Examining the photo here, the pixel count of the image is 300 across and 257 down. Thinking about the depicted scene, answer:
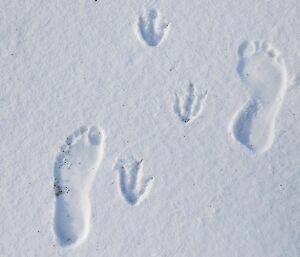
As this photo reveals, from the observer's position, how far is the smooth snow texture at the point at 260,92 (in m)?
1.90

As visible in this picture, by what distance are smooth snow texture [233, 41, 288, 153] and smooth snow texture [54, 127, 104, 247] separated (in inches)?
20.4

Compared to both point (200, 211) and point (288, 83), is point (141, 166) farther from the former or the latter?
point (288, 83)

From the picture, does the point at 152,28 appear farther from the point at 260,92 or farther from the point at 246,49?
the point at 260,92

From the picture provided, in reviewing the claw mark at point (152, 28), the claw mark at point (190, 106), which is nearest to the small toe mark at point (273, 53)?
the claw mark at point (190, 106)

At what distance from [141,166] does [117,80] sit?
0.33 meters

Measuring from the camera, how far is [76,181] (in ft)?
6.20

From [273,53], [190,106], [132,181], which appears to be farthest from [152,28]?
[132,181]

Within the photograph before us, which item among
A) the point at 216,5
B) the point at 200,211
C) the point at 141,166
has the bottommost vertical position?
the point at 200,211

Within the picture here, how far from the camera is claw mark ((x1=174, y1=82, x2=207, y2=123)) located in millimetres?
1921

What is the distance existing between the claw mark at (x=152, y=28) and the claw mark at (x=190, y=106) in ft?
0.73

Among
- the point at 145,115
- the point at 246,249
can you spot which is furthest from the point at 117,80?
the point at 246,249

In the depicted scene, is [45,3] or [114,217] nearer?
[114,217]

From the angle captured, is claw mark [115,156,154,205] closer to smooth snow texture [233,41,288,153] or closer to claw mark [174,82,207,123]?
claw mark [174,82,207,123]

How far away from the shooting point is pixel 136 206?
186cm
